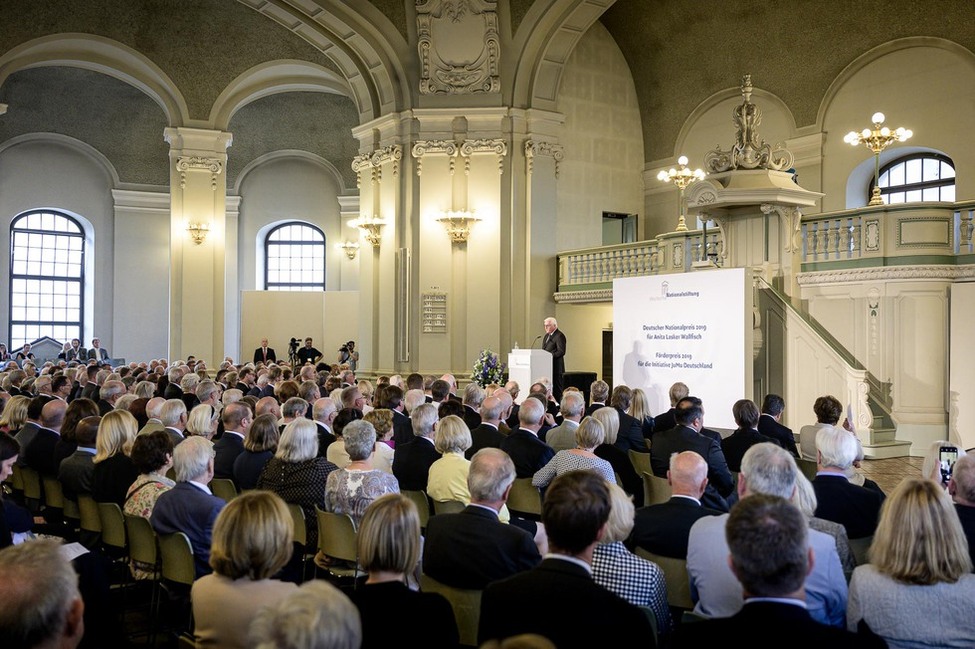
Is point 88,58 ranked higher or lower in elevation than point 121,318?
higher

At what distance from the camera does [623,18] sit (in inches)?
715

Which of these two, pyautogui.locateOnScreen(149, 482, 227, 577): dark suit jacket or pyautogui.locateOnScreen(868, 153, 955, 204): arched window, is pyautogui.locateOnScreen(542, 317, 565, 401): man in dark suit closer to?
pyautogui.locateOnScreen(868, 153, 955, 204): arched window

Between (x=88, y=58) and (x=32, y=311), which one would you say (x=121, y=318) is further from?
(x=88, y=58)

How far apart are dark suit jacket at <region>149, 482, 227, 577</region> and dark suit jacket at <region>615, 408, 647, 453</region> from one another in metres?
3.52

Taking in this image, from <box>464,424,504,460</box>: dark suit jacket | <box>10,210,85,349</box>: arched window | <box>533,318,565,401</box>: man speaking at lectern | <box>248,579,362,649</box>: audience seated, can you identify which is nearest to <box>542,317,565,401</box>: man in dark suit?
<box>533,318,565,401</box>: man speaking at lectern

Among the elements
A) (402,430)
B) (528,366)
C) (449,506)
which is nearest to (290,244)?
(528,366)

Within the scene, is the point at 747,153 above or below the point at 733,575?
above

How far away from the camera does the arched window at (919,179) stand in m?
15.1

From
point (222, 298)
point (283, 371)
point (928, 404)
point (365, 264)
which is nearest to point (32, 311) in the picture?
point (222, 298)

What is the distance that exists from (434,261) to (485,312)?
1216 mm

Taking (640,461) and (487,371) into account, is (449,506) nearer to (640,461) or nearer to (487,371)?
(640,461)

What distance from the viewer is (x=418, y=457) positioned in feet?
19.4

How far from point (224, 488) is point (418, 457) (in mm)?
1224

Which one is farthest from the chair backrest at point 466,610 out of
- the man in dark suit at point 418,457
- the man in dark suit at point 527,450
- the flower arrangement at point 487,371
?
the flower arrangement at point 487,371
